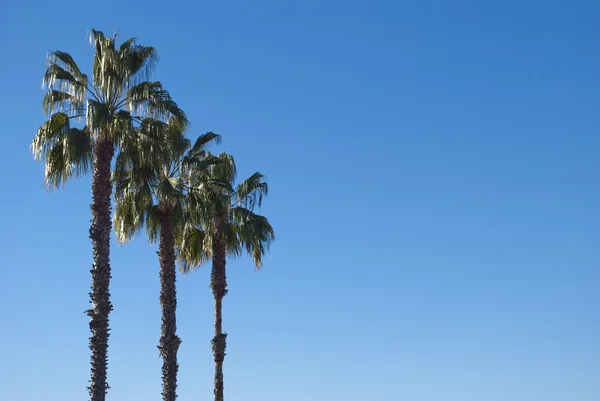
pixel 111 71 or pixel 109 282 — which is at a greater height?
pixel 111 71

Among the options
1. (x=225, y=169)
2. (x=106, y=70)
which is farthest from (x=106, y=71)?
(x=225, y=169)

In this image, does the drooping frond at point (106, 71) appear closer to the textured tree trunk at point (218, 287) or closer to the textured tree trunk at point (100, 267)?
the textured tree trunk at point (100, 267)

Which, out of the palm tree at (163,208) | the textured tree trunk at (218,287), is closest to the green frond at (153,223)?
the palm tree at (163,208)

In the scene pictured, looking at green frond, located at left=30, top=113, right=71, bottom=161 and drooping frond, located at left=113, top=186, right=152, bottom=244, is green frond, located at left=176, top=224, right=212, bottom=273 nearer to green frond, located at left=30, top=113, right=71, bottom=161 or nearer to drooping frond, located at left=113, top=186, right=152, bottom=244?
drooping frond, located at left=113, top=186, right=152, bottom=244

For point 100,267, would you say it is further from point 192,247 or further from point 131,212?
point 192,247

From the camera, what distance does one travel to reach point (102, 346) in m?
33.5

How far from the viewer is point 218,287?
4466 cm

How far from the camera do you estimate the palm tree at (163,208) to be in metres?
38.4

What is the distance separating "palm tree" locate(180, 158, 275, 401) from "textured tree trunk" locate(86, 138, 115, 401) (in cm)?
809

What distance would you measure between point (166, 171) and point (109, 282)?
862 centimetres

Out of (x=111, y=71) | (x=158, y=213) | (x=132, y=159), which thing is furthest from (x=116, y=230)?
(x=111, y=71)

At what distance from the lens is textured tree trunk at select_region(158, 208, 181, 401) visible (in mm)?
39575

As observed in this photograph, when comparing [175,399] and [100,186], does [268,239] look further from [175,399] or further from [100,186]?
[100,186]

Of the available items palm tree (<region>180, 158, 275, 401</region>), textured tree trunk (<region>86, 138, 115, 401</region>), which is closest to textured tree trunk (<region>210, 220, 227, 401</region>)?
palm tree (<region>180, 158, 275, 401</region>)
